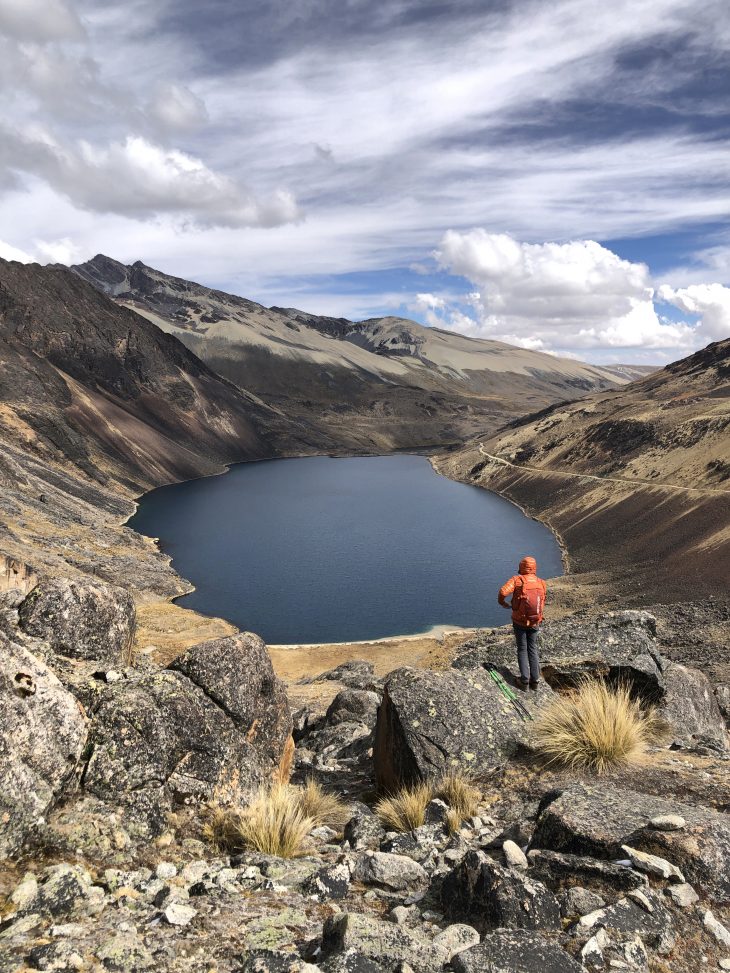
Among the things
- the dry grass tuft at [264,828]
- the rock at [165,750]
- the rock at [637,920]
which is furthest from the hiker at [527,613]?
the rock at [637,920]

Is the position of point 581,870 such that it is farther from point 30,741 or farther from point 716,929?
point 30,741

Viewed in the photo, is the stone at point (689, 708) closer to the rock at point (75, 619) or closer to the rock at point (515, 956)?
the rock at point (515, 956)

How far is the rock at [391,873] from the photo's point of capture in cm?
728

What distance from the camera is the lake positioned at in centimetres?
5782

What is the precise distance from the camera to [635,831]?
276 inches

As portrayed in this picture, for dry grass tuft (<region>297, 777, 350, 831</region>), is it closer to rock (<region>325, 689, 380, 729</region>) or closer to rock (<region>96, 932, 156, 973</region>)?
rock (<region>96, 932, 156, 973</region>)

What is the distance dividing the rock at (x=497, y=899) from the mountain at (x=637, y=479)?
159 feet

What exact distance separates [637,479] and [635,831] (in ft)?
289

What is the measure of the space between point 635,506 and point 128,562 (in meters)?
62.1

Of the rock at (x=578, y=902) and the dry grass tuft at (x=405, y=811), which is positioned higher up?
Result: the rock at (x=578, y=902)

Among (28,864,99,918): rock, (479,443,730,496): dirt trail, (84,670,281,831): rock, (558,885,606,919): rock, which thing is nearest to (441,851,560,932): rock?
(558,885,606,919): rock

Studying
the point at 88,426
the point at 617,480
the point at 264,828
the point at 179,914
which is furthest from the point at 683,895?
the point at 88,426

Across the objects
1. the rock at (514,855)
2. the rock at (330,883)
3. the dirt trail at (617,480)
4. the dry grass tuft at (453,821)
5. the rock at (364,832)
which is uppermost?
the dirt trail at (617,480)

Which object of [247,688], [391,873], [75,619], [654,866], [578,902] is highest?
[75,619]
